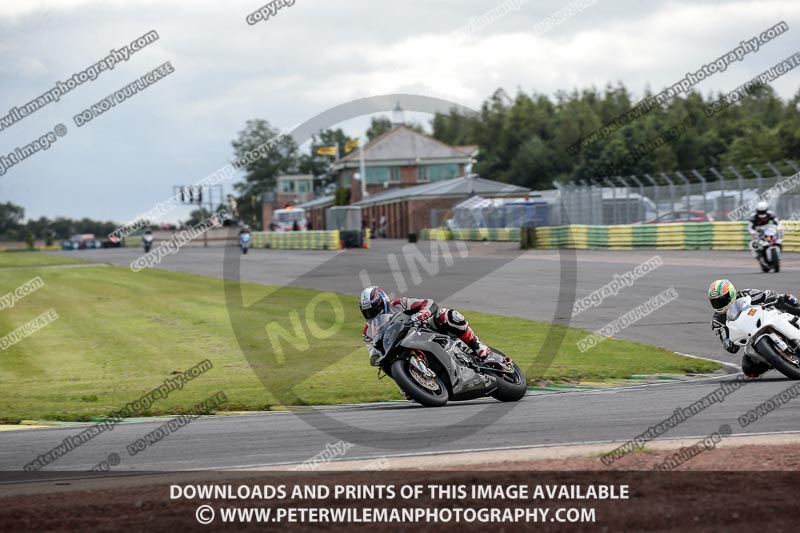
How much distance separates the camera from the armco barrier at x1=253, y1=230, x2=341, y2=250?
2516 inches

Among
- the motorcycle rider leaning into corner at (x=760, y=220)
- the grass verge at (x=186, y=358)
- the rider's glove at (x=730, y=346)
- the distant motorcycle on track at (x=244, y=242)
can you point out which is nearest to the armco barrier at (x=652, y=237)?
the motorcycle rider leaning into corner at (x=760, y=220)

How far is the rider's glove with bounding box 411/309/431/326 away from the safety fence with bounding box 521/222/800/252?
2729 cm

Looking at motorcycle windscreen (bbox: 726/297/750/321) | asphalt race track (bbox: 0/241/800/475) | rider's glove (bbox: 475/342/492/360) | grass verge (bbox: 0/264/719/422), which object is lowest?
grass verge (bbox: 0/264/719/422)

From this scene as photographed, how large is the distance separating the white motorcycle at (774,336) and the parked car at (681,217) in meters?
31.6

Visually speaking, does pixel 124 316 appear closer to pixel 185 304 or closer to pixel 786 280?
pixel 185 304

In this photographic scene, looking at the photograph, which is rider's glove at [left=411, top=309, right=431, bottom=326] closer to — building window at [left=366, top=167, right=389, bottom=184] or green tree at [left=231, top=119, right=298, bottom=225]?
building window at [left=366, top=167, right=389, bottom=184]

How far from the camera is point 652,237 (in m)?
44.7

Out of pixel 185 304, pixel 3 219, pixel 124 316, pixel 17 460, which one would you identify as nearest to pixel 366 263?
pixel 185 304

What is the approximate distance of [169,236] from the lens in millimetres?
93625

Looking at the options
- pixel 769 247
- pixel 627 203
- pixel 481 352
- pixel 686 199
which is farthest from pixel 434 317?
pixel 627 203

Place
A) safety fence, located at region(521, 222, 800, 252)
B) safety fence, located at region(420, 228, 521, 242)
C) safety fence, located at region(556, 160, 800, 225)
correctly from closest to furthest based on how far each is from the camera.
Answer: safety fence, located at region(556, 160, 800, 225) < safety fence, located at region(521, 222, 800, 252) < safety fence, located at region(420, 228, 521, 242)

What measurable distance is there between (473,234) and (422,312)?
2131 inches

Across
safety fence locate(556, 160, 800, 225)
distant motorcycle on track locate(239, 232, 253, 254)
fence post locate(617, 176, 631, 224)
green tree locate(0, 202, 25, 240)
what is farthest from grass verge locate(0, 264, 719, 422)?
green tree locate(0, 202, 25, 240)

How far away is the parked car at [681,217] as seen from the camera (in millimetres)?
42844
